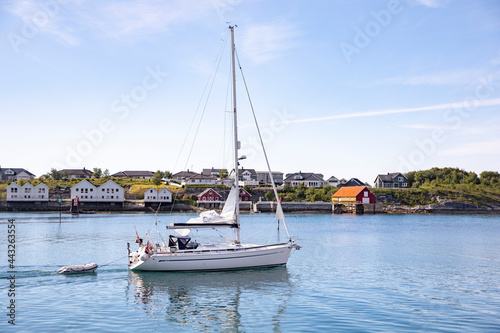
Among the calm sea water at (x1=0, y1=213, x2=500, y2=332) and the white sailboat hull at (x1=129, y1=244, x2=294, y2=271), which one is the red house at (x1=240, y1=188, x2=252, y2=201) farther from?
the white sailboat hull at (x1=129, y1=244, x2=294, y2=271)

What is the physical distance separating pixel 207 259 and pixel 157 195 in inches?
3905

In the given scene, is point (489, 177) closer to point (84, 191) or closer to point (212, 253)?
point (84, 191)

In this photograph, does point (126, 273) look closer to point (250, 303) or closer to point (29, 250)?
point (250, 303)

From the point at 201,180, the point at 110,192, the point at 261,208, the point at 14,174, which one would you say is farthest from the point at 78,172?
the point at 261,208

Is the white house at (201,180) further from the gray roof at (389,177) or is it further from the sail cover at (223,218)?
the sail cover at (223,218)

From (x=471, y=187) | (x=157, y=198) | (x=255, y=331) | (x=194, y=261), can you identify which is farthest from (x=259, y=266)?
(x=471, y=187)

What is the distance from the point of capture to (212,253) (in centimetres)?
→ 3020

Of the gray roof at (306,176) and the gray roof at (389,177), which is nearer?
the gray roof at (389,177)

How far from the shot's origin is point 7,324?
1895 centimetres

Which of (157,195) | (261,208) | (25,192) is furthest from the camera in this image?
(157,195)

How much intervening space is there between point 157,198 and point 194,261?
98.9 meters

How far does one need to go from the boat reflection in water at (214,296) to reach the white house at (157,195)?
3814 inches

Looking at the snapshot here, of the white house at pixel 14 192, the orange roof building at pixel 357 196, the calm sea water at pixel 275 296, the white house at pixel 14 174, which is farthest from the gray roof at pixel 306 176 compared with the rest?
the calm sea water at pixel 275 296

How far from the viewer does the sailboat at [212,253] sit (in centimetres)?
2994
